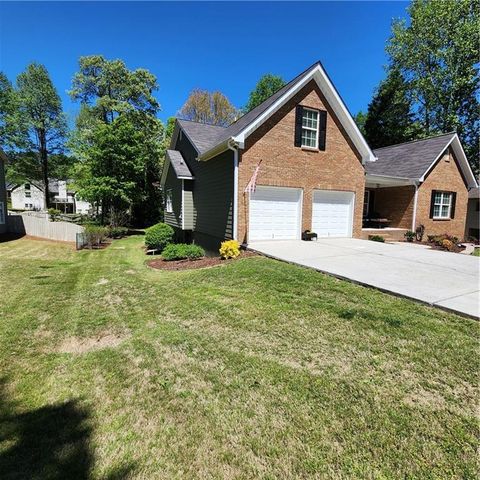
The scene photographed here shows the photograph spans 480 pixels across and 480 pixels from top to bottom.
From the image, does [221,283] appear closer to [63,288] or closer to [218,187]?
[63,288]

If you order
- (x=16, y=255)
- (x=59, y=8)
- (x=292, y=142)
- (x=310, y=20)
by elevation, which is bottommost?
(x=16, y=255)

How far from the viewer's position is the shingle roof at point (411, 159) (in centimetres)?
1623

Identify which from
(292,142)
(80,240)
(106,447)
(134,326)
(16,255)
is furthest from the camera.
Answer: (80,240)

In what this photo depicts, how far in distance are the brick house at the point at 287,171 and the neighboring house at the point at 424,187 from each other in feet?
9.73

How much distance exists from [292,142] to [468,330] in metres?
9.18

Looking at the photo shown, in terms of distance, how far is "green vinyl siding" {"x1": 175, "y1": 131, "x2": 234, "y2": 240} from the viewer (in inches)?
439

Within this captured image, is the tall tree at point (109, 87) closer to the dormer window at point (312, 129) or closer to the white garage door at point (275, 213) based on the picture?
the dormer window at point (312, 129)

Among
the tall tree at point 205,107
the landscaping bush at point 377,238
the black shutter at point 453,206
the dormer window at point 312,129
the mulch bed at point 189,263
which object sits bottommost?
the mulch bed at point 189,263

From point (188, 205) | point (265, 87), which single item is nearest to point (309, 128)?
point (188, 205)

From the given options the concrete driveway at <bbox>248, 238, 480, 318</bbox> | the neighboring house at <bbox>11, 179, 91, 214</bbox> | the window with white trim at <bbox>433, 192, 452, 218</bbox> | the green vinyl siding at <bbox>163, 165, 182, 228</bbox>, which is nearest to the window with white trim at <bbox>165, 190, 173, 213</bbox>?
the green vinyl siding at <bbox>163, 165, 182, 228</bbox>

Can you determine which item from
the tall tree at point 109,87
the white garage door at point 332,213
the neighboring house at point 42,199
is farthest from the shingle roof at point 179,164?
the neighboring house at point 42,199

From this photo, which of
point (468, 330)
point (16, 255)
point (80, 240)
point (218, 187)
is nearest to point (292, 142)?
point (218, 187)

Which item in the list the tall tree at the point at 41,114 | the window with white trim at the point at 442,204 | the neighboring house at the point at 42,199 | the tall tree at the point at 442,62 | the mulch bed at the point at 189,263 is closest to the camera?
the mulch bed at the point at 189,263

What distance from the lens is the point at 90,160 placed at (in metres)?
21.9
